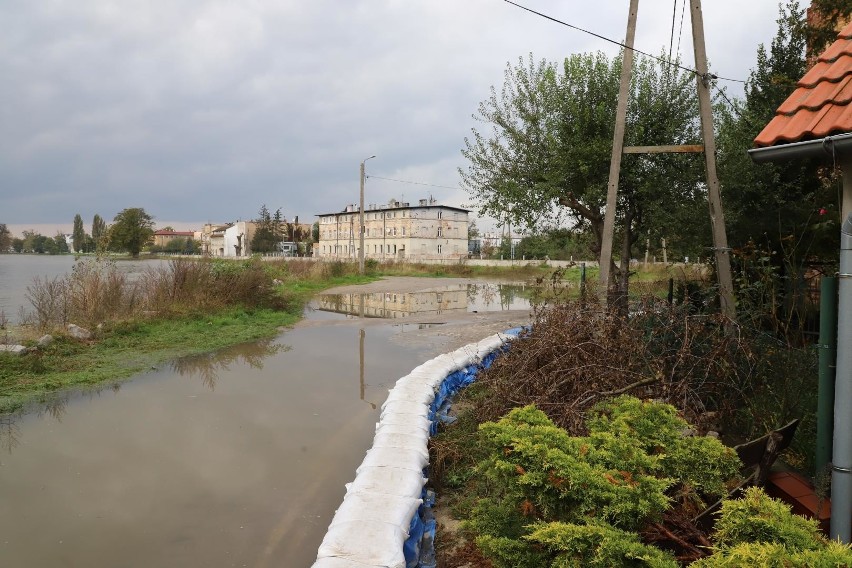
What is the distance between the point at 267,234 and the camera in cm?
9300

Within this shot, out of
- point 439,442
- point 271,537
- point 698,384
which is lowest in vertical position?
point 271,537

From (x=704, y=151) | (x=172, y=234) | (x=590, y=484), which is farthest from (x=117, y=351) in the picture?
(x=172, y=234)

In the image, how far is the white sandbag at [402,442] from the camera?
550 centimetres

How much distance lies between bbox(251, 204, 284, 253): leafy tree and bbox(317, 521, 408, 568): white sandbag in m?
87.4

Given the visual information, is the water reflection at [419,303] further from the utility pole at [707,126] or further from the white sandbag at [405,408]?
the white sandbag at [405,408]

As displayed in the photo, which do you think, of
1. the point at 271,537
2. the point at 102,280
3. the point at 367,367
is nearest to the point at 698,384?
the point at 271,537

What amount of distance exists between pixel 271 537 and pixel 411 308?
18.5 meters

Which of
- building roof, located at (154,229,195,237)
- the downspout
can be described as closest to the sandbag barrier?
the downspout

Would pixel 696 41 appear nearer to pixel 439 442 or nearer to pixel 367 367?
pixel 439 442

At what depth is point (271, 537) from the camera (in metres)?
4.91

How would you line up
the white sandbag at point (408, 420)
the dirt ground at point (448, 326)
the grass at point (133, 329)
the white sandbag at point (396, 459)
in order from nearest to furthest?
1. the white sandbag at point (396, 459)
2. the white sandbag at point (408, 420)
3. the grass at point (133, 329)
4. the dirt ground at point (448, 326)

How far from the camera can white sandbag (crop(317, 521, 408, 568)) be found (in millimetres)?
3641

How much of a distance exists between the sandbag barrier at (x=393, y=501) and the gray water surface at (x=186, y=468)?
750mm


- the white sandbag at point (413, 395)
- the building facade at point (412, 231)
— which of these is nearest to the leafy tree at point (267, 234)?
the building facade at point (412, 231)
